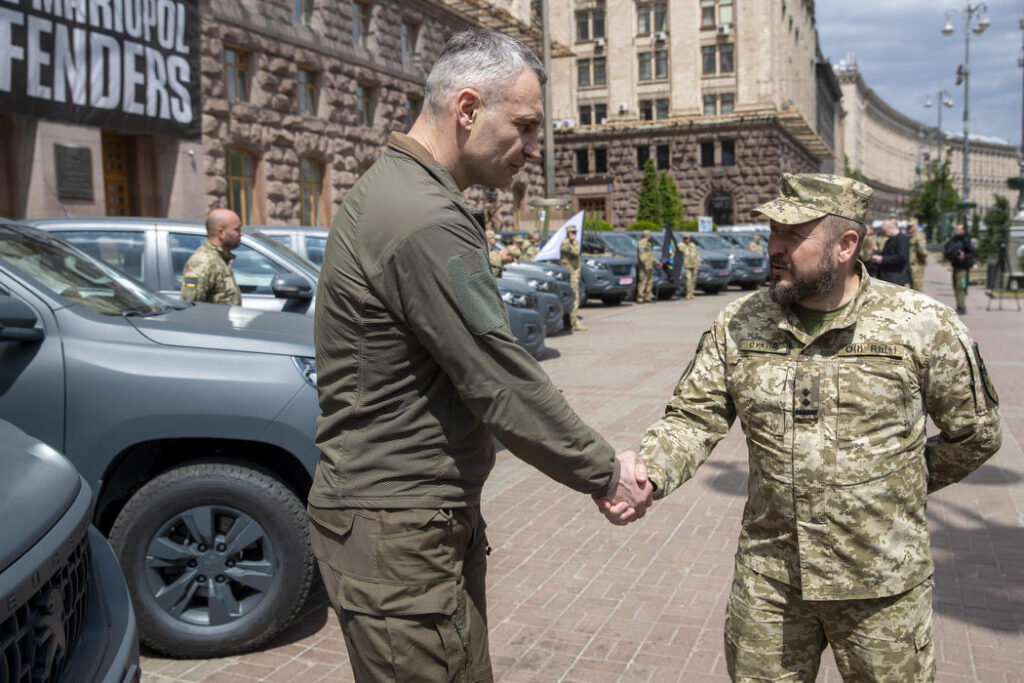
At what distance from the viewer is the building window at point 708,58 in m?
55.7

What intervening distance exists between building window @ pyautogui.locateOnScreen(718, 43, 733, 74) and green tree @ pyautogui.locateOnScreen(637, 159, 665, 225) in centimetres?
757

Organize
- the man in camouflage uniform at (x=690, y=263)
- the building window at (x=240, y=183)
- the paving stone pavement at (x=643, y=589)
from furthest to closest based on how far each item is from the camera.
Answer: the man in camouflage uniform at (x=690, y=263)
the building window at (x=240, y=183)
the paving stone pavement at (x=643, y=589)

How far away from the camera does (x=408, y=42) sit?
100 ft

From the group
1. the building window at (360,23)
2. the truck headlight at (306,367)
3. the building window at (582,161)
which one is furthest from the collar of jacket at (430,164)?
the building window at (582,161)

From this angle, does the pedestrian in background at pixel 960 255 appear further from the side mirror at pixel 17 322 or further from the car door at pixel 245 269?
the side mirror at pixel 17 322

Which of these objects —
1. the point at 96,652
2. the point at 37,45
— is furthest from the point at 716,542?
the point at 37,45

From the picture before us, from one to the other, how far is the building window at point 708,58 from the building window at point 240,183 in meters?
38.7

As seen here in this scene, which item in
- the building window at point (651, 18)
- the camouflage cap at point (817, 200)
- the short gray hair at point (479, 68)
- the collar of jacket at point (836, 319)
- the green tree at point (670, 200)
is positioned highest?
the building window at point (651, 18)

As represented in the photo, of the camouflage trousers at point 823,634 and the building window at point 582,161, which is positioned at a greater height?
the building window at point 582,161

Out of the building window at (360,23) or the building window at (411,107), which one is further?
the building window at (411,107)

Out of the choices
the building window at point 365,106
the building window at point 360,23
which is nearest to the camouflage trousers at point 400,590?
the building window at point 365,106

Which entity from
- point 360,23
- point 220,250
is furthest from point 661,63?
point 220,250

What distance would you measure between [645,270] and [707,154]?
3401cm

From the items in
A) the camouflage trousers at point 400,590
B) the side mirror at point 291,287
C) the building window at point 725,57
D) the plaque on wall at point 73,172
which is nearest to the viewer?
the camouflage trousers at point 400,590
